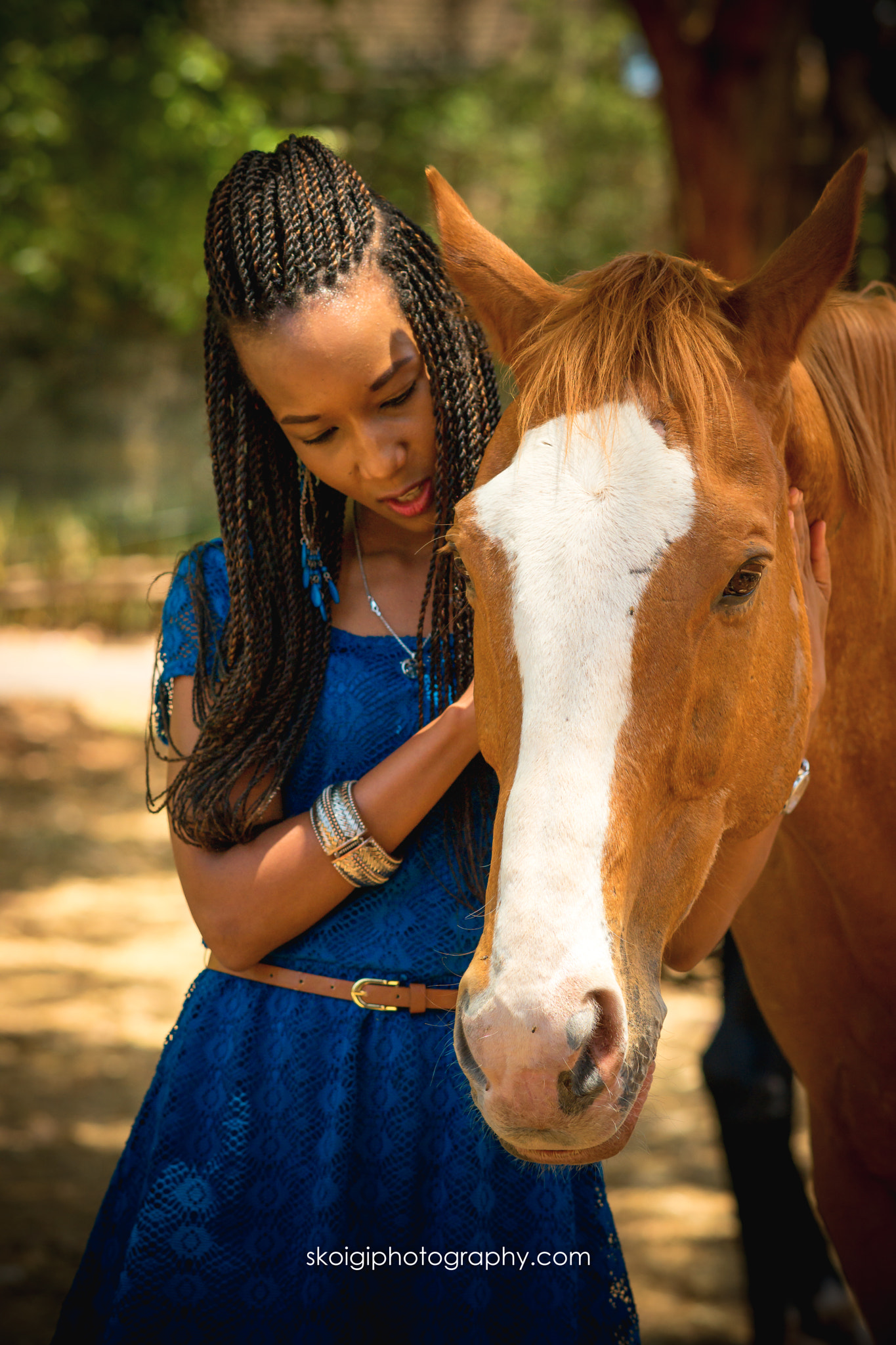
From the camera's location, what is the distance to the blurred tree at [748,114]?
5.76m

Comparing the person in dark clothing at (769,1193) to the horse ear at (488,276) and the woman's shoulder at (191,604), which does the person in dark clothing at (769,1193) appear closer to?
the woman's shoulder at (191,604)

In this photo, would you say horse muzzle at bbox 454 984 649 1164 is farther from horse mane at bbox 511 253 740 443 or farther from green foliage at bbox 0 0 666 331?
green foliage at bbox 0 0 666 331

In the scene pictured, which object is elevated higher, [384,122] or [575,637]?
[384,122]

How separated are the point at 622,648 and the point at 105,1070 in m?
4.18

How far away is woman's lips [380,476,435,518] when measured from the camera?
1750 mm

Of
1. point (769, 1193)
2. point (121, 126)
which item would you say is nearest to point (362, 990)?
point (769, 1193)

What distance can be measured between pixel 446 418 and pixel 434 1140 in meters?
1.11

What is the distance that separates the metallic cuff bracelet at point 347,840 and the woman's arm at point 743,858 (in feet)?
1.44

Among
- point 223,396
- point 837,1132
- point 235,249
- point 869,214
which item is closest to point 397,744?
point 223,396

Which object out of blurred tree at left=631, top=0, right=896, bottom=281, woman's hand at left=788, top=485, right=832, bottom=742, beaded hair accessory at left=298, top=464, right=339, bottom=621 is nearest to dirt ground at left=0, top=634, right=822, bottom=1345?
woman's hand at left=788, top=485, right=832, bottom=742

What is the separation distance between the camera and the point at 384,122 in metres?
9.82

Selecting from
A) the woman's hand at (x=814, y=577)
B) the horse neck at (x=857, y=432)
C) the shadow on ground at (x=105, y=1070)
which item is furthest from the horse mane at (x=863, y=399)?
the shadow on ground at (x=105, y=1070)

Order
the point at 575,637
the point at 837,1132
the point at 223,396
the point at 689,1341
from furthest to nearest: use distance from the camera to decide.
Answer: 1. the point at 689,1341
2. the point at 837,1132
3. the point at 223,396
4. the point at 575,637

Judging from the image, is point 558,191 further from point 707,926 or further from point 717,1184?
point 707,926
